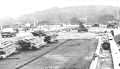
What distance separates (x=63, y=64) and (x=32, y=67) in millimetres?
→ 1731

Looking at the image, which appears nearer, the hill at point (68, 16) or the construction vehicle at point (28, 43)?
the construction vehicle at point (28, 43)

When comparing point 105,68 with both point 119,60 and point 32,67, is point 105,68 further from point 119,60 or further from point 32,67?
point 32,67

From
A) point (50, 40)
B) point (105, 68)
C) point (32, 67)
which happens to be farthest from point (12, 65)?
point (50, 40)

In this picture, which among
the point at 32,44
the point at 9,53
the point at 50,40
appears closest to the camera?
the point at 9,53

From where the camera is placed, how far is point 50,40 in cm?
2047

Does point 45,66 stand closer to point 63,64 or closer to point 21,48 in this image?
point 63,64

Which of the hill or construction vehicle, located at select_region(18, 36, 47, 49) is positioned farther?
the hill

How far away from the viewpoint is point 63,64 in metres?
10.7

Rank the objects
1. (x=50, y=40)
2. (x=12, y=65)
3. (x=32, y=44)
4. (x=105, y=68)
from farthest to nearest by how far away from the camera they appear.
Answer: (x=50, y=40) < (x=32, y=44) < (x=12, y=65) < (x=105, y=68)

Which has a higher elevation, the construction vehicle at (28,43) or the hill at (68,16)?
the hill at (68,16)

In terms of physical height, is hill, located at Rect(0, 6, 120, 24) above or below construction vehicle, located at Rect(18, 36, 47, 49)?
above

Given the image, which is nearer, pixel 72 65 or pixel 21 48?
pixel 72 65

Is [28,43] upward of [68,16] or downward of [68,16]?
downward

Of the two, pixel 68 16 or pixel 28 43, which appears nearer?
pixel 28 43
